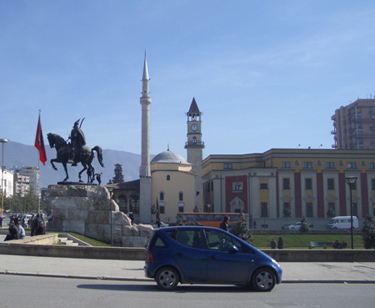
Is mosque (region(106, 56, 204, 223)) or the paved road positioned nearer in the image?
the paved road

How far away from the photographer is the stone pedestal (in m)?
25.7

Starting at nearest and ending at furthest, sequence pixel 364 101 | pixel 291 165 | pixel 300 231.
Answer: pixel 300 231, pixel 291 165, pixel 364 101

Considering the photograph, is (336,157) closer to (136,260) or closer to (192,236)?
(136,260)

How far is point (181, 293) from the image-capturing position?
33.8 ft

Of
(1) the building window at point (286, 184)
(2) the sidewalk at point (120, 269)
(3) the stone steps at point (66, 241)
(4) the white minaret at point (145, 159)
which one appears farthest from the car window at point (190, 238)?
(4) the white minaret at point (145, 159)

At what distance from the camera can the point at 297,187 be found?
221ft

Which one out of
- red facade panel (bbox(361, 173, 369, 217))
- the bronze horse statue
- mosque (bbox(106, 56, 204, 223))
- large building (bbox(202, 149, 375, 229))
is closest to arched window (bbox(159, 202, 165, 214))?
mosque (bbox(106, 56, 204, 223))

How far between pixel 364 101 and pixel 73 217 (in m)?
82.7

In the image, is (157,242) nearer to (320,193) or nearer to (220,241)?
(220,241)

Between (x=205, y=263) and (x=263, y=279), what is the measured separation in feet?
4.67

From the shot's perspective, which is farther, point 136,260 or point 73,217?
point 73,217

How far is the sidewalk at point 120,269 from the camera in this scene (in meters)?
12.5

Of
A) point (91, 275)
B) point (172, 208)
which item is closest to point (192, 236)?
point (91, 275)

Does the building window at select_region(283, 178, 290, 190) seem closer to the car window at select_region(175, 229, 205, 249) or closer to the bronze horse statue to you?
the bronze horse statue
